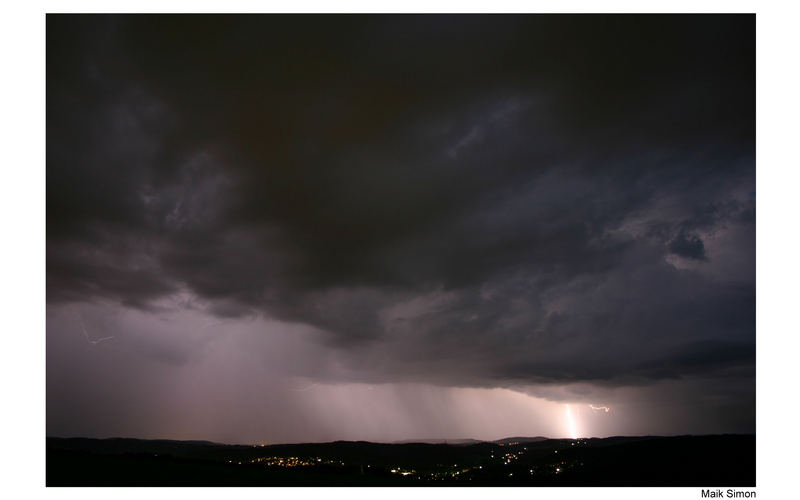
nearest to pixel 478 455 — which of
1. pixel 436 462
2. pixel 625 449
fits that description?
pixel 436 462

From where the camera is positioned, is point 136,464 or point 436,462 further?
point 436,462

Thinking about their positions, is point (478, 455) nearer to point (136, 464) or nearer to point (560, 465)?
point (560, 465)
